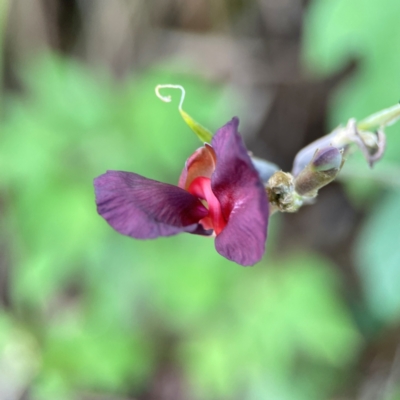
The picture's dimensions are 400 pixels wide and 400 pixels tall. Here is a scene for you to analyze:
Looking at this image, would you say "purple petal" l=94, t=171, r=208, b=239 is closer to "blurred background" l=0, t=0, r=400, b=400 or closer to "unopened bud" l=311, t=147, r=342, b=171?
"unopened bud" l=311, t=147, r=342, b=171

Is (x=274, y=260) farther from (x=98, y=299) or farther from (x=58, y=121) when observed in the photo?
(x=58, y=121)

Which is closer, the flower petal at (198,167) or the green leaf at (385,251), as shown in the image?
the flower petal at (198,167)

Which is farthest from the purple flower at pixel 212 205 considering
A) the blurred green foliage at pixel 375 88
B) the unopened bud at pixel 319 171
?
the blurred green foliage at pixel 375 88

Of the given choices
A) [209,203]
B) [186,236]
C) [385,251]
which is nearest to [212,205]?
[209,203]

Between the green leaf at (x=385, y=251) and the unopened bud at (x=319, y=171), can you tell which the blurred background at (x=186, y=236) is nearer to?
the green leaf at (x=385, y=251)

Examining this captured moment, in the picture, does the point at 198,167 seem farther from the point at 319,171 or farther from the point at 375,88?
the point at 375,88

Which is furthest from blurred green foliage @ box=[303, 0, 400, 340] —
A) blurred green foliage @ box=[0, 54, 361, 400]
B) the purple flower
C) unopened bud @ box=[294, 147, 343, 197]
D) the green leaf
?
the purple flower
